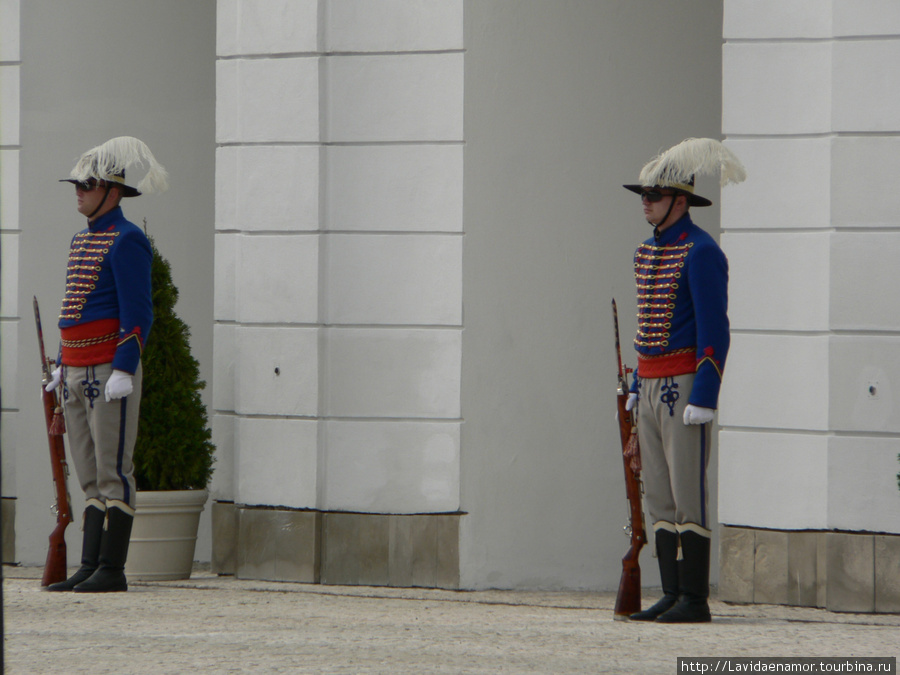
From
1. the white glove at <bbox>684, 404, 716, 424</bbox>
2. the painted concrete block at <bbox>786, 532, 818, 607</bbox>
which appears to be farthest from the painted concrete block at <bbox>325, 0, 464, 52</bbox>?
the painted concrete block at <bbox>786, 532, 818, 607</bbox>

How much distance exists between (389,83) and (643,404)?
7.71 ft

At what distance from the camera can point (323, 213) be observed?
22.2 feet

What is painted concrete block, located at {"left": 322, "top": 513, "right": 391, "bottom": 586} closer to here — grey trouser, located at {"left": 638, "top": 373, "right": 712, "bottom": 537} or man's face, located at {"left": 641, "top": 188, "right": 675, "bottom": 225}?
grey trouser, located at {"left": 638, "top": 373, "right": 712, "bottom": 537}

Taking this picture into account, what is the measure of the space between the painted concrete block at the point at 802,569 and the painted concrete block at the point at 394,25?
306 cm

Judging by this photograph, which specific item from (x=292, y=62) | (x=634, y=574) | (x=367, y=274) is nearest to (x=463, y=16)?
(x=292, y=62)

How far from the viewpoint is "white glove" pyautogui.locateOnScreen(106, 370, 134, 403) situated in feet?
20.1

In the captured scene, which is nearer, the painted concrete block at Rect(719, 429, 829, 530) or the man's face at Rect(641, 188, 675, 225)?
the man's face at Rect(641, 188, 675, 225)

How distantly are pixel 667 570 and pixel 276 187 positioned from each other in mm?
2928

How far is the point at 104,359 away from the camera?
6293 mm

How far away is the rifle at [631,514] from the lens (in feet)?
18.1

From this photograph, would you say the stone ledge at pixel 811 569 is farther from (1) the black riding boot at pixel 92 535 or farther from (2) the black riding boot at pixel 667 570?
(1) the black riding boot at pixel 92 535

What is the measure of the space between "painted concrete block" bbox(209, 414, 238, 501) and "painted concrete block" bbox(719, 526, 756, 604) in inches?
108

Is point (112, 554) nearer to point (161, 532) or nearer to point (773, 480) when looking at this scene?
point (161, 532)

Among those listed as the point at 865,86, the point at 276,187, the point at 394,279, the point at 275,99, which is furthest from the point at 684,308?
the point at 275,99
